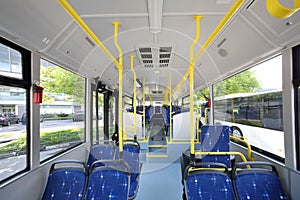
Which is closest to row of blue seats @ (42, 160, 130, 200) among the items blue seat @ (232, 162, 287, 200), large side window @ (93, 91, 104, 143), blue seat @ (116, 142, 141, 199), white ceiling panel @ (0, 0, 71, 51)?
blue seat @ (116, 142, 141, 199)

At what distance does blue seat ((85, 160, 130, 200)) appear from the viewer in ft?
7.00

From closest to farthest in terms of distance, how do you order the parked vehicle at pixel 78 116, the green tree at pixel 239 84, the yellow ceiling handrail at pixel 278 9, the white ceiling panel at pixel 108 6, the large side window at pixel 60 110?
the yellow ceiling handrail at pixel 278 9, the white ceiling panel at pixel 108 6, the large side window at pixel 60 110, the green tree at pixel 239 84, the parked vehicle at pixel 78 116

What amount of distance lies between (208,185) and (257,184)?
1.77 ft

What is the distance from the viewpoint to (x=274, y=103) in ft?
7.93

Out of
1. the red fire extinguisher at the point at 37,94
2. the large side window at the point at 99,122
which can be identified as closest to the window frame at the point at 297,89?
the red fire extinguisher at the point at 37,94

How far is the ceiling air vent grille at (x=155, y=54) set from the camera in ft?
10.6

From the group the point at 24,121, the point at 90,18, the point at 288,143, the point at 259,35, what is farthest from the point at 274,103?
the point at 24,121

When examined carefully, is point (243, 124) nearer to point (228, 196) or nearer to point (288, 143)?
point (288, 143)

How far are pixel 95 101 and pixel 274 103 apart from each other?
145 inches

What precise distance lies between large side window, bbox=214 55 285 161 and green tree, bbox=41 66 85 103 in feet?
10.1

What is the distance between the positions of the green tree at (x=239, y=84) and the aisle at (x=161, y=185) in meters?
2.10

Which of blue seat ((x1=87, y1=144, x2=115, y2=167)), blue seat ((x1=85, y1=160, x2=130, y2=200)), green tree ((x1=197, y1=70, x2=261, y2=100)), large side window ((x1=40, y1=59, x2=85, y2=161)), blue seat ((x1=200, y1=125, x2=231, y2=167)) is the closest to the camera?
blue seat ((x1=85, y1=160, x2=130, y2=200))

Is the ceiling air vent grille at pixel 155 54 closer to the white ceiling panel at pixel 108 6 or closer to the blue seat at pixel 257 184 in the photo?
the white ceiling panel at pixel 108 6

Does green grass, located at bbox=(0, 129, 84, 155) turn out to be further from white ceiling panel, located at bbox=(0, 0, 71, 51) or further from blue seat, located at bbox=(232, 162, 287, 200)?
blue seat, located at bbox=(232, 162, 287, 200)
